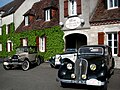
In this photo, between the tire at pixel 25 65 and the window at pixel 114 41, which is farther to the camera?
the window at pixel 114 41

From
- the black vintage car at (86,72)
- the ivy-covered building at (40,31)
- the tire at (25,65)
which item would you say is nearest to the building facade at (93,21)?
the ivy-covered building at (40,31)

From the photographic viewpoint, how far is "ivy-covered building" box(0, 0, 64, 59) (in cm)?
2132

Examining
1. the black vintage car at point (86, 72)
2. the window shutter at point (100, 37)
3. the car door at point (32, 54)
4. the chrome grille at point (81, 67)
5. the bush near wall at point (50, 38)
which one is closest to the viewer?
the black vintage car at point (86, 72)

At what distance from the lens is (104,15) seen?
57.3 ft

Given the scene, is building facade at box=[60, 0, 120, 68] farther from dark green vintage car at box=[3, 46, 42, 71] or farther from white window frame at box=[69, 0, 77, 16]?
dark green vintage car at box=[3, 46, 42, 71]

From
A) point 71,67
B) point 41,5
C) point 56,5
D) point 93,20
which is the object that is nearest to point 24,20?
point 41,5

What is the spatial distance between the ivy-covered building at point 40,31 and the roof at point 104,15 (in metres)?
3.79

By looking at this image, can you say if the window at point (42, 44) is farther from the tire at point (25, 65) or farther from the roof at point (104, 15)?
the tire at point (25, 65)

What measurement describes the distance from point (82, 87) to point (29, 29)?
17.0 metres

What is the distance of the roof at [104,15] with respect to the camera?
648 inches

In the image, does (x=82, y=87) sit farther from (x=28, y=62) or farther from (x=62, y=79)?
(x=28, y=62)

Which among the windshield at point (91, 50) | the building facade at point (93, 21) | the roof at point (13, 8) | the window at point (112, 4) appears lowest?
the windshield at point (91, 50)

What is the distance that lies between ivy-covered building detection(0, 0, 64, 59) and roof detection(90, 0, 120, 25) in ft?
12.4

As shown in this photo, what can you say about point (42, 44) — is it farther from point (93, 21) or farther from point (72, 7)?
point (93, 21)
